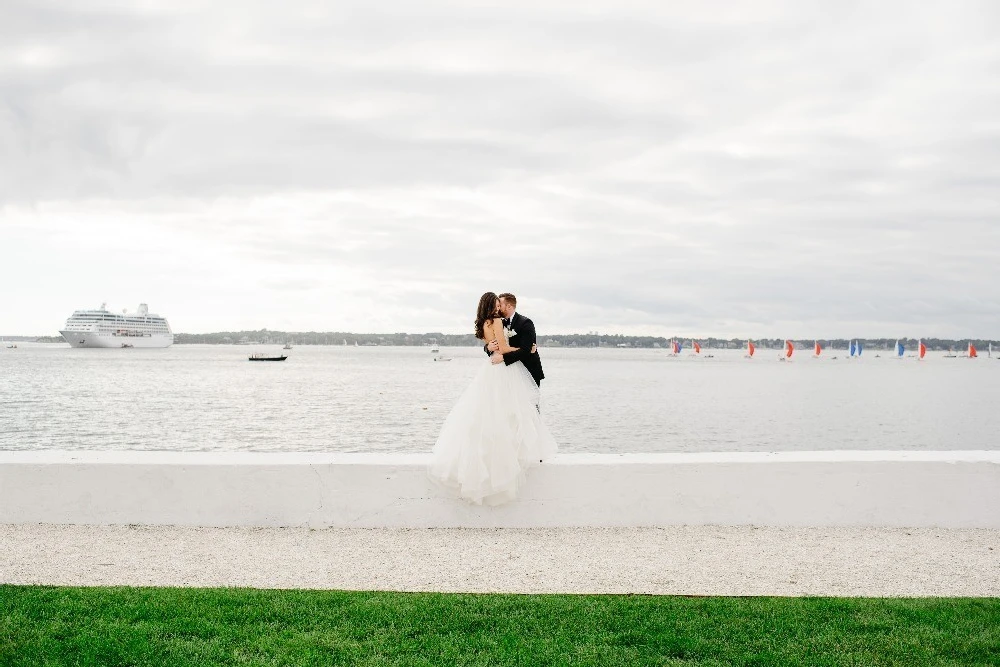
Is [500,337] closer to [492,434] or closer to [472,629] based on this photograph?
[492,434]

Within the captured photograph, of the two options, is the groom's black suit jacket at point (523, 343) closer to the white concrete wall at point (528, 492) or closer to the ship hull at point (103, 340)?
the white concrete wall at point (528, 492)

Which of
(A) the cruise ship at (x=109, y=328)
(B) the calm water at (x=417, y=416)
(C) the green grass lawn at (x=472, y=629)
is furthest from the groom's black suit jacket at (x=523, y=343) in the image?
(A) the cruise ship at (x=109, y=328)

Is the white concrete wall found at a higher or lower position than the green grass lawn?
higher

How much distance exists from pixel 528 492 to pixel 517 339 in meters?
1.17

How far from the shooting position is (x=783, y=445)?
31234 millimetres

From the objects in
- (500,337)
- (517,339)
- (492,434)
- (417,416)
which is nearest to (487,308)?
(500,337)

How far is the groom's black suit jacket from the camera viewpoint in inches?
251

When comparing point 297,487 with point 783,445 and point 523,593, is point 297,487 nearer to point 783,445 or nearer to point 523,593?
point 523,593

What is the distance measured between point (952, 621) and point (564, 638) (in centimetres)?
191

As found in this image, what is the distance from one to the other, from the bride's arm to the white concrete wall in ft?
2.95

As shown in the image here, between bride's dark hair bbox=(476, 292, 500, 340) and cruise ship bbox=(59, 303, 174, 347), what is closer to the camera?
bride's dark hair bbox=(476, 292, 500, 340)

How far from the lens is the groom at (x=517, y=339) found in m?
6.36

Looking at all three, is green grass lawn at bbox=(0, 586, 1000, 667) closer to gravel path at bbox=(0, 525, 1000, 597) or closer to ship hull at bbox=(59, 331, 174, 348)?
gravel path at bbox=(0, 525, 1000, 597)

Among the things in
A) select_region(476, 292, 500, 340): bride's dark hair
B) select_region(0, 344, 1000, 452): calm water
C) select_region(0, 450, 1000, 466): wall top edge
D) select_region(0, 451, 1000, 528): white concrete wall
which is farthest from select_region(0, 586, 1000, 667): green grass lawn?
select_region(0, 344, 1000, 452): calm water
